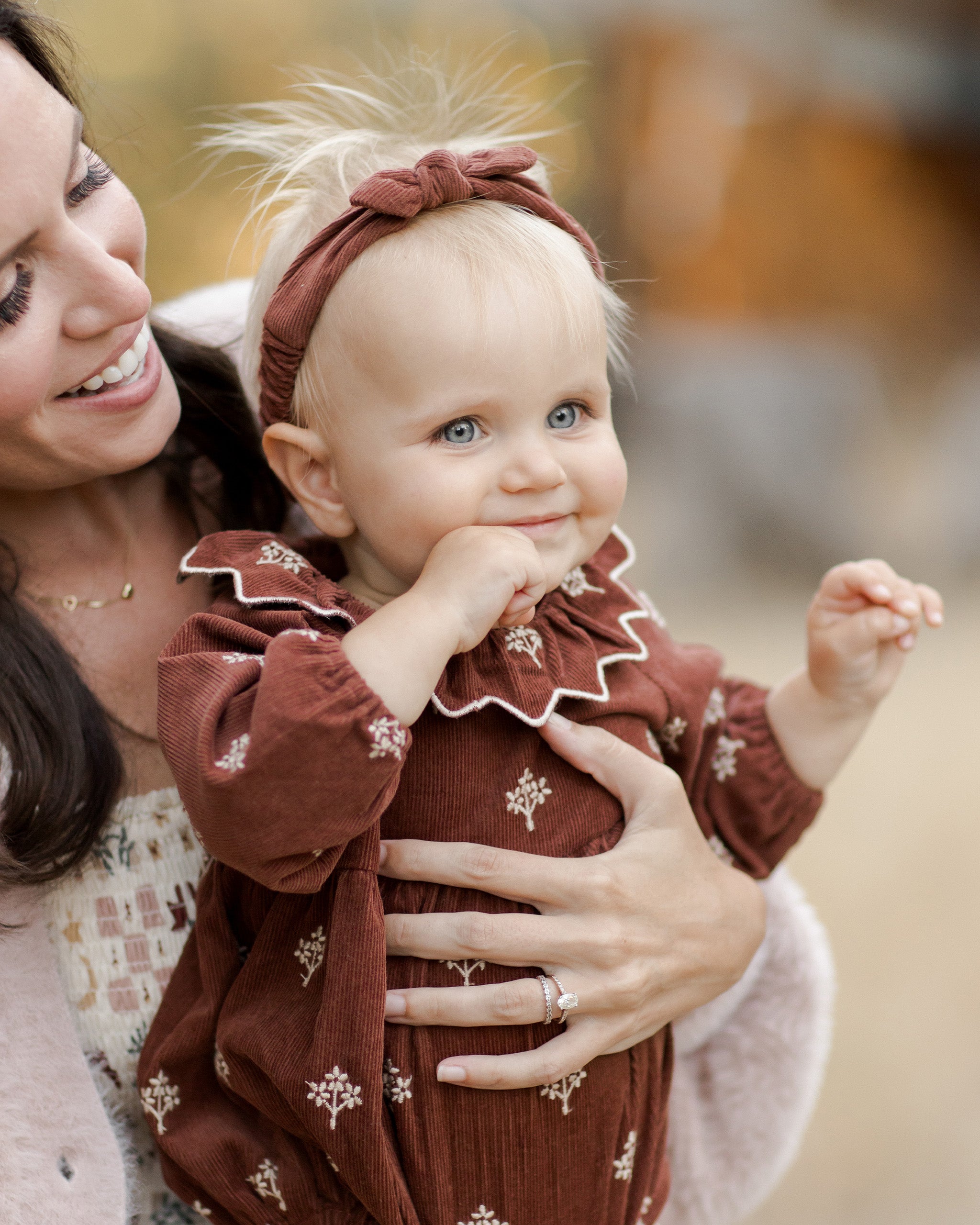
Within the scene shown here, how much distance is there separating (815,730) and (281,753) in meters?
0.70

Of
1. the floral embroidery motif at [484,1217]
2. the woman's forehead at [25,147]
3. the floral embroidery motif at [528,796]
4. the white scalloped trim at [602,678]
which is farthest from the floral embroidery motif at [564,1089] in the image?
the woman's forehead at [25,147]

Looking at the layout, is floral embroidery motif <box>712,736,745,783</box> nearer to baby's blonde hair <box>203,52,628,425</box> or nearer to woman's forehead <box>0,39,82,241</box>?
baby's blonde hair <box>203,52,628,425</box>

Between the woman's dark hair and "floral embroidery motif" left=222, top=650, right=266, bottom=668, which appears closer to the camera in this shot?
"floral embroidery motif" left=222, top=650, right=266, bottom=668

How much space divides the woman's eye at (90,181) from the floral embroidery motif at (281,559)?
15.1 inches

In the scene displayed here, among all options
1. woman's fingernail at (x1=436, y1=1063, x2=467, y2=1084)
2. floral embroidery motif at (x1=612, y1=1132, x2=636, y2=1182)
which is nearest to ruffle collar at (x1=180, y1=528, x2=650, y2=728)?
woman's fingernail at (x1=436, y1=1063, x2=467, y2=1084)

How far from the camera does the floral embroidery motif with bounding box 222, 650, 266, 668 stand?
97 centimetres

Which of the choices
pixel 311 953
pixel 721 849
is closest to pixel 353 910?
pixel 311 953

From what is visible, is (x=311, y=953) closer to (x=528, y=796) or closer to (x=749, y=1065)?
(x=528, y=796)

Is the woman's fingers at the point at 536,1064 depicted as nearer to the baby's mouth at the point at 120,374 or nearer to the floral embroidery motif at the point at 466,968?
the floral embroidery motif at the point at 466,968

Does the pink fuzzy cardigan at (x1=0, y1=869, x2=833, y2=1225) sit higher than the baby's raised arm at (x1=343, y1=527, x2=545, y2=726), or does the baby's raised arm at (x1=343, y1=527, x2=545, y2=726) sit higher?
the baby's raised arm at (x1=343, y1=527, x2=545, y2=726)

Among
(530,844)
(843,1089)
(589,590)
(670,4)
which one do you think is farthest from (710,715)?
(670,4)

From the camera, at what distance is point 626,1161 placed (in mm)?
1135

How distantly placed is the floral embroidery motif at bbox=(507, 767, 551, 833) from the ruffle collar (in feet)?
0.23

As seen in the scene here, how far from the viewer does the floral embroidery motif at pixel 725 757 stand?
1.33m
